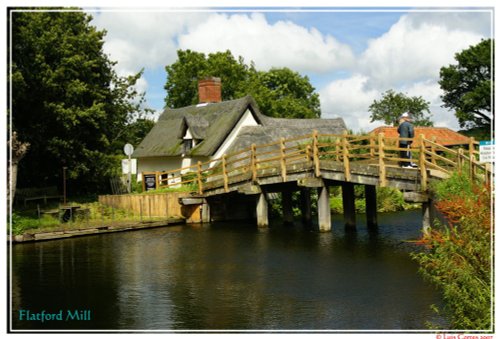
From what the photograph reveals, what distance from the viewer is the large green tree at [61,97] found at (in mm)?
31859

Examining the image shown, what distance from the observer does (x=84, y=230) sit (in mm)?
27734

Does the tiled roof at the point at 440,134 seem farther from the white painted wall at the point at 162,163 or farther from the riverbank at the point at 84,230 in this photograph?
the riverbank at the point at 84,230

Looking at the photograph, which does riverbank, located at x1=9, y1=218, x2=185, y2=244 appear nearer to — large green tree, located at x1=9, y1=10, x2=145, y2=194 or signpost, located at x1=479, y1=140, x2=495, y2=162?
large green tree, located at x1=9, y1=10, x2=145, y2=194

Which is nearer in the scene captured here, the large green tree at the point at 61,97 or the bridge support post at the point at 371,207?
the bridge support post at the point at 371,207

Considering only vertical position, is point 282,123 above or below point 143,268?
above

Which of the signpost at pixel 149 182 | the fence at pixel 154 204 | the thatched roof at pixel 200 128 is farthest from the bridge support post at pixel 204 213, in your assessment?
the thatched roof at pixel 200 128

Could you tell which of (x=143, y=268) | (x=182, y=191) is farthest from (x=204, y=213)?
(x=143, y=268)

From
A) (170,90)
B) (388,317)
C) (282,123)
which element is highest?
(170,90)

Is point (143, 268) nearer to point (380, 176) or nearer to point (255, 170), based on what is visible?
point (380, 176)

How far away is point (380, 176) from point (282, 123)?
83.0 ft

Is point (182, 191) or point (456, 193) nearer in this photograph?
point (456, 193)

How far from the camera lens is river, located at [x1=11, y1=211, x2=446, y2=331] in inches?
546

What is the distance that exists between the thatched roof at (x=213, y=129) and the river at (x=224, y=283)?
1523 cm

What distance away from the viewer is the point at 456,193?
1759 cm
